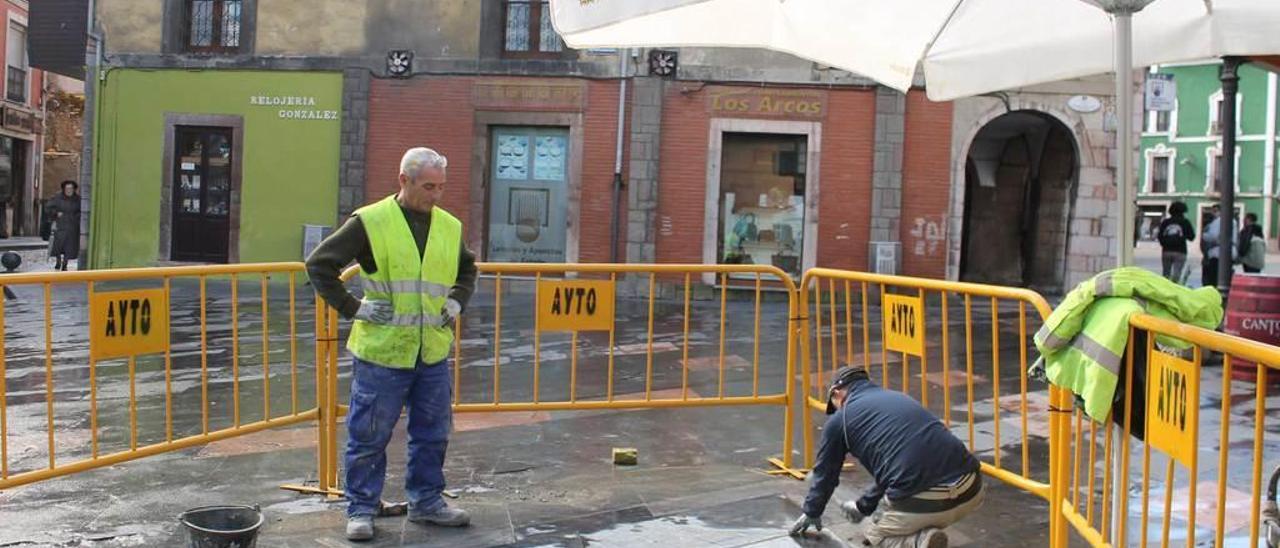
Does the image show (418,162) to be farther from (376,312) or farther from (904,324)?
(904,324)

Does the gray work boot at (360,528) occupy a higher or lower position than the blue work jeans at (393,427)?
lower

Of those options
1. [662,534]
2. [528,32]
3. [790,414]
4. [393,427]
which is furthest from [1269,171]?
[393,427]

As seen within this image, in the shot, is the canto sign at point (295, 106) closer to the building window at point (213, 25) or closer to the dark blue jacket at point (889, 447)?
the building window at point (213, 25)

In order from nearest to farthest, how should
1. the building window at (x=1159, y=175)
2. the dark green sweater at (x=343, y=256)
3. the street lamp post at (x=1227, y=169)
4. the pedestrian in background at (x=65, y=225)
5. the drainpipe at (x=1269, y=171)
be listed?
the dark green sweater at (x=343, y=256) → the street lamp post at (x=1227, y=169) → the pedestrian in background at (x=65, y=225) → the drainpipe at (x=1269, y=171) → the building window at (x=1159, y=175)

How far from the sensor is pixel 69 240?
2044 centimetres

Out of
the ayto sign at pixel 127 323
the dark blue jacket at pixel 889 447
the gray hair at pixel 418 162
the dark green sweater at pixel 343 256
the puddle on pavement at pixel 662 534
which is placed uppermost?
the gray hair at pixel 418 162

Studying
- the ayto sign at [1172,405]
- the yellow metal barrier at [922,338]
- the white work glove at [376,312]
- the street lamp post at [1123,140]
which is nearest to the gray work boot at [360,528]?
the white work glove at [376,312]

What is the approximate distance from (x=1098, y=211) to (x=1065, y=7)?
14966mm

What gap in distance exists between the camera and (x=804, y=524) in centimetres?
502

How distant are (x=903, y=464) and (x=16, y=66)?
44319 mm

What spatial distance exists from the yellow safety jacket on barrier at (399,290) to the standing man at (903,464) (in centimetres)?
183

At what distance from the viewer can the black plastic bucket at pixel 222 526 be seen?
437 cm

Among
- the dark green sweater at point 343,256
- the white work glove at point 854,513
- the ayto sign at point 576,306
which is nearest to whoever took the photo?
the dark green sweater at point 343,256

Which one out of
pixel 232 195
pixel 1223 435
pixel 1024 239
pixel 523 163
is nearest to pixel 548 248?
pixel 523 163
